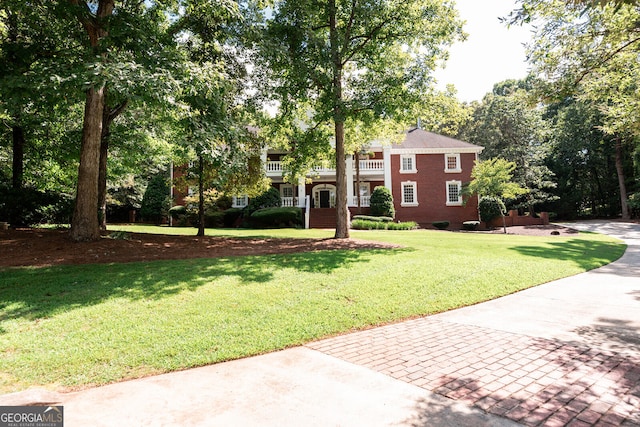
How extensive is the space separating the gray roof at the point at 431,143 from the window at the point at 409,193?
3.26 m

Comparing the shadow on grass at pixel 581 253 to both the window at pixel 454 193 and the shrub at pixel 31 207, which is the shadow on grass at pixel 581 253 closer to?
the window at pixel 454 193

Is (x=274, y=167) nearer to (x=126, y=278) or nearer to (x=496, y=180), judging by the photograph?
(x=496, y=180)

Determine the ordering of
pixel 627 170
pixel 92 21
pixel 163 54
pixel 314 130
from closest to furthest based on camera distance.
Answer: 1. pixel 163 54
2. pixel 92 21
3. pixel 314 130
4. pixel 627 170

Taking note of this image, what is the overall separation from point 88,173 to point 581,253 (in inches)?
663

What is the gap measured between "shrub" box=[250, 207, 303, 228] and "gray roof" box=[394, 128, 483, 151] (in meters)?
11.9

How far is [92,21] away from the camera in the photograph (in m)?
9.61

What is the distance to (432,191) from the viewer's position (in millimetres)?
30172

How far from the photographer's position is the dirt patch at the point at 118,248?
8.63 m

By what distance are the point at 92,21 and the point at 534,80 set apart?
1370cm

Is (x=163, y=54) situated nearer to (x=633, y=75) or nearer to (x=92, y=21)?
(x=92, y=21)

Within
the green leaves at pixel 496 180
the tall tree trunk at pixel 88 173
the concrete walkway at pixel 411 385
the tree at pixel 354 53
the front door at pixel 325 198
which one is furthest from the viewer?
the front door at pixel 325 198

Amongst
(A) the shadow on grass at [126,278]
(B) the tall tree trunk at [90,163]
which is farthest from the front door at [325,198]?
(B) the tall tree trunk at [90,163]

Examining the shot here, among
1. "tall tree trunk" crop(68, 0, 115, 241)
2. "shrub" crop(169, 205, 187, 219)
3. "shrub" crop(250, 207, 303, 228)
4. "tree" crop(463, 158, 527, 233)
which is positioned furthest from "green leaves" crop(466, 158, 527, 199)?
"tall tree trunk" crop(68, 0, 115, 241)

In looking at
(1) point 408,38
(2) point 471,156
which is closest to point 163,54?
(1) point 408,38
